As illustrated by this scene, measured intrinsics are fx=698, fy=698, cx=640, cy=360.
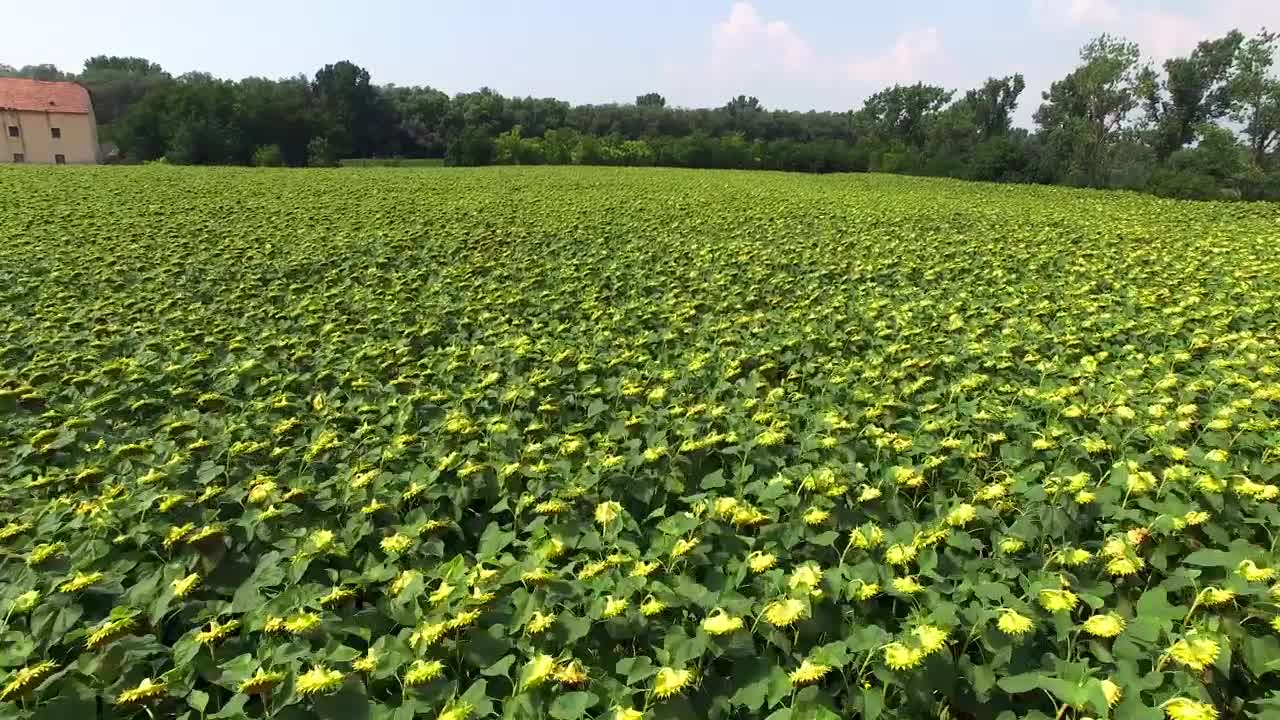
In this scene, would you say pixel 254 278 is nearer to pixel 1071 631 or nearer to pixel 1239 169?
pixel 1071 631

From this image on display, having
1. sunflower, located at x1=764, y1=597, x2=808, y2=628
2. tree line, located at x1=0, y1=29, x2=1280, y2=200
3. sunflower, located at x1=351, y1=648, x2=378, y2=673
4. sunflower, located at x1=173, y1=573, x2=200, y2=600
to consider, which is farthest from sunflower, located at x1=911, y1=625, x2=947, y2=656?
tree line, located at x1=0, y1=29, x2=1280, y2=200

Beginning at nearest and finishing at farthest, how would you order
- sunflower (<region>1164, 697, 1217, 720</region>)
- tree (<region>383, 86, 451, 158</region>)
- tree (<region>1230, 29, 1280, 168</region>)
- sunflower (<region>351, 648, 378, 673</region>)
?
sunflower (<region>1164, 697, 1217, 720</region>) → sunflower (<region>351, 648, 378, 673</region>) → tree (<region>1230, 29, 1280, 168</region>) → tree (<region>383, 86, 451, 158</region>)

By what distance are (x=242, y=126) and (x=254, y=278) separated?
51.5m

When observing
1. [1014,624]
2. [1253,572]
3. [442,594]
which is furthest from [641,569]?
[1253,572]

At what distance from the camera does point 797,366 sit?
217 inches

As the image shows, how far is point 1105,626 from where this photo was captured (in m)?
2.14

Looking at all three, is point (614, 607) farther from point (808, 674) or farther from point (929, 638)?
point (929, 638)

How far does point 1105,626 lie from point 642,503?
82.0 inches

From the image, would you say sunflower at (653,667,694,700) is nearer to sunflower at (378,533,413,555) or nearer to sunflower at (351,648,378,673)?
sunflower at (351,648,378,673)

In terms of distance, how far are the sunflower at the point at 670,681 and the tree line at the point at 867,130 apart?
123 feet

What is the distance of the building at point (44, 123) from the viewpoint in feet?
151

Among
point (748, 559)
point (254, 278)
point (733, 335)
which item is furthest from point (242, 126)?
point (748, 559)

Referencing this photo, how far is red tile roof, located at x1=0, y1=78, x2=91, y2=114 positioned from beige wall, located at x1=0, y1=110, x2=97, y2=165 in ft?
1.26

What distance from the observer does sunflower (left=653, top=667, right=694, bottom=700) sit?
206cm
